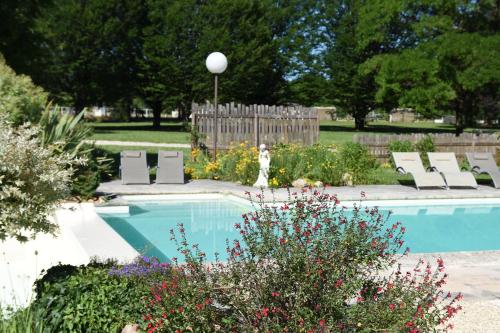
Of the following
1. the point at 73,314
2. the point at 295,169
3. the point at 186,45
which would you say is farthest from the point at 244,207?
the point at 186,45

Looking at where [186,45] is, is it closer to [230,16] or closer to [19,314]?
[230,16]

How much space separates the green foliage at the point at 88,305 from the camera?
13.5 feet

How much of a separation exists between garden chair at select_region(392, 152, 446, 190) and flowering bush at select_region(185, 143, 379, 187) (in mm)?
1033

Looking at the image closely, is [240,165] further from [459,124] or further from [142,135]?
[142,135]

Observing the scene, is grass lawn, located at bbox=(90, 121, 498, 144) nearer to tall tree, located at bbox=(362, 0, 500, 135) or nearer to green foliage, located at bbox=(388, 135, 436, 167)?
tall tree, located at bbox=(362, 0, 500, 135)

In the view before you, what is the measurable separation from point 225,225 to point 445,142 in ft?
41.4

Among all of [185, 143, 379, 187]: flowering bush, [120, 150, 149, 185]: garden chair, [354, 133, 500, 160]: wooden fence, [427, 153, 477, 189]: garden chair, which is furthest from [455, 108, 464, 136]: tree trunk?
[120, 150, 149, 185]: garden chair

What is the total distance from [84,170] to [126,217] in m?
1.19

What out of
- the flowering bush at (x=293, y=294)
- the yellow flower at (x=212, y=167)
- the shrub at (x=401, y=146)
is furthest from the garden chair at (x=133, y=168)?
the flowering bush at (x=293, y=294)

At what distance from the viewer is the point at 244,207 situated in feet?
41.8

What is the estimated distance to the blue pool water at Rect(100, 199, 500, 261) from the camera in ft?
31.9

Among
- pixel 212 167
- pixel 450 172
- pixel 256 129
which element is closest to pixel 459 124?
pixel 256 129

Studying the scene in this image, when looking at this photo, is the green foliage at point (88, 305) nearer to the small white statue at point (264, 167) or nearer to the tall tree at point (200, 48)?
the small white statue at point (264, 167)

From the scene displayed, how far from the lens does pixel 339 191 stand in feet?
45.8
